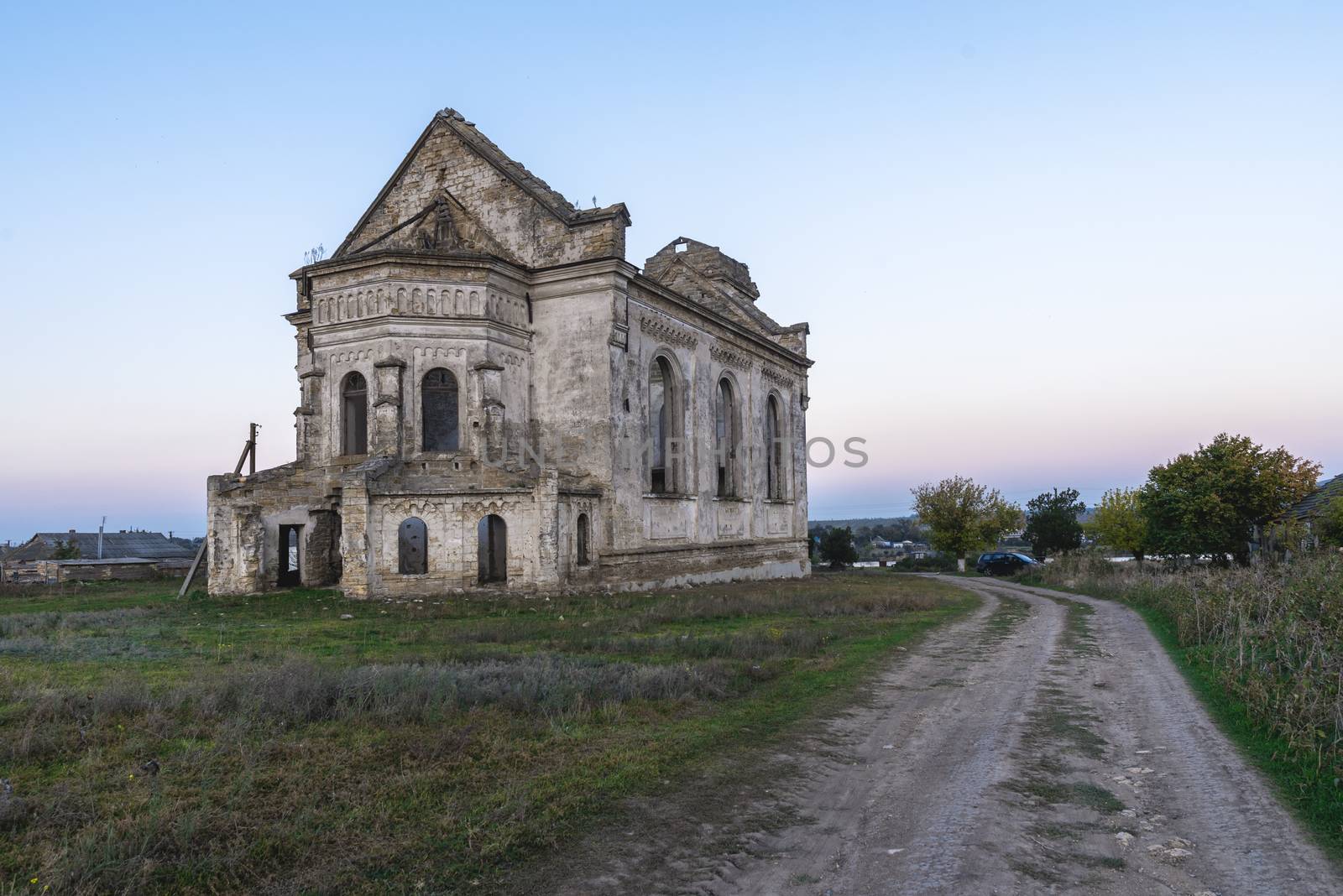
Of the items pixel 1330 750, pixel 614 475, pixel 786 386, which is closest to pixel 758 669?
pixel 1330 750

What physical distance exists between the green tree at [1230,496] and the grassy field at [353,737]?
19299 mm

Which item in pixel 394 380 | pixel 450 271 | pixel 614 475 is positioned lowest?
pixel 614 475

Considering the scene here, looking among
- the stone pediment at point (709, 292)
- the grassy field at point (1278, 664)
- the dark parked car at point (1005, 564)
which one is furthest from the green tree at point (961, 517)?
the grassy field at point (1278, 664)

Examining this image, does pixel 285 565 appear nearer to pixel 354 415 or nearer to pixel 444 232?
pixel 354 415

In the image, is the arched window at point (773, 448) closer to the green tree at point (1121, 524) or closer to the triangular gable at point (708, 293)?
the triangular gable at point (708, 293)

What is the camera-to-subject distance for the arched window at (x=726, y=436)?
36.3 m

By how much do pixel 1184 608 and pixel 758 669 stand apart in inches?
400

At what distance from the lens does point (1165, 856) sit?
558cm

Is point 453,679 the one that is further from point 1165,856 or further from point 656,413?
point 656,413

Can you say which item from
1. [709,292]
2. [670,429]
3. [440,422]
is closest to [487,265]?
[440,422]

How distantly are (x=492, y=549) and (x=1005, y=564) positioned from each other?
29861 millimetres

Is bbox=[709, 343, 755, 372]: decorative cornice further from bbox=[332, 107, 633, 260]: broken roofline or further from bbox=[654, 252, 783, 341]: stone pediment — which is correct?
bbox=[332, 107, 633, 260]: broken roofline

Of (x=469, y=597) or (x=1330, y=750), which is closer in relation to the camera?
(x=1330, y=750)

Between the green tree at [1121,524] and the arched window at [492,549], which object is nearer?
the arched window at [492,549]
